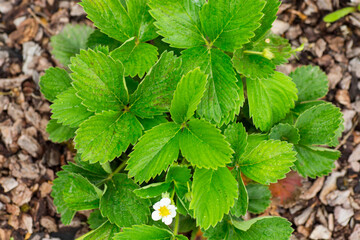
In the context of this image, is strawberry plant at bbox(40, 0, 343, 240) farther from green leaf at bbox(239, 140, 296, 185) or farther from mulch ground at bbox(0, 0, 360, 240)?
mulch ground at bbox(0, 0, 360, 240)

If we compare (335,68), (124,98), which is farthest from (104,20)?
(335,68)

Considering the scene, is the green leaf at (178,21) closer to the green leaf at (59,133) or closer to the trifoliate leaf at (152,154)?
the trifoliate leaf at (152,154)

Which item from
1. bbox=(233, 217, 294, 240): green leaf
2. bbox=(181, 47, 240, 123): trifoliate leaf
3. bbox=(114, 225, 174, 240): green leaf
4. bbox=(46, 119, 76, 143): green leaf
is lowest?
bbox=(233, 217, 294, 240): green leaf

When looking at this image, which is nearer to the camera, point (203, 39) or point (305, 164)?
point (203, 39)

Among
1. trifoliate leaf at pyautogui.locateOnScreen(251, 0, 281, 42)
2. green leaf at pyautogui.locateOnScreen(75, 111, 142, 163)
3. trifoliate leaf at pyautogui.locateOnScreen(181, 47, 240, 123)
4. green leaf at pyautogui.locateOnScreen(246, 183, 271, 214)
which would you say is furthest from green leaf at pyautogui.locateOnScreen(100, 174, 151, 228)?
trifoliate leaf at pyautogui.locateOnScreen(251, 0, 281, 42)

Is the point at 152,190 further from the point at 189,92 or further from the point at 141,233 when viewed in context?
the point at 189,92

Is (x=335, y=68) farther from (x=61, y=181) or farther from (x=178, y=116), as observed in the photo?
(x=61, y=181)
